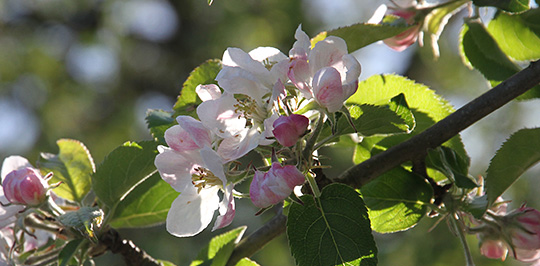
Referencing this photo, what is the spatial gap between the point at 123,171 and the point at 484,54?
59cm

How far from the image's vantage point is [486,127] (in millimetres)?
4574

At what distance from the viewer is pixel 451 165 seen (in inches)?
30.5

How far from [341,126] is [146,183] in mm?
388

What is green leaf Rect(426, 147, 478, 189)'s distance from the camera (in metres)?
0.75

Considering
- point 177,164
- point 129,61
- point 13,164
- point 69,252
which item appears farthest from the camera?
point 129,61

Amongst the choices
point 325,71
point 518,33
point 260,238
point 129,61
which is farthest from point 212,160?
point 129,61

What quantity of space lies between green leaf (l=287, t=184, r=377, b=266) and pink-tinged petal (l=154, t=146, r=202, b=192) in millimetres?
124

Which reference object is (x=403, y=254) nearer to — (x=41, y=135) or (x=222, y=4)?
(x=222, y=4)

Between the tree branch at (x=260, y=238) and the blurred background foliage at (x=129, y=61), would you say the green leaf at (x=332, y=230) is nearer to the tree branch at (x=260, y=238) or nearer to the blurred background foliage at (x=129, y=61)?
the tree branch at (x=260, y=238)

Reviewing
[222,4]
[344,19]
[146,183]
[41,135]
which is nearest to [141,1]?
[222,4]

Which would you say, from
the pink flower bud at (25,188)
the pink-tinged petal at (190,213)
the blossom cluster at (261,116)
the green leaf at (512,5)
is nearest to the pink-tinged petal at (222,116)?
the blossom cluster at (261,116)

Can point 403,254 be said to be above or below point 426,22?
below

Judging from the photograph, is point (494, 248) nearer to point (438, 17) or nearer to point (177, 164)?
point (438, 17)

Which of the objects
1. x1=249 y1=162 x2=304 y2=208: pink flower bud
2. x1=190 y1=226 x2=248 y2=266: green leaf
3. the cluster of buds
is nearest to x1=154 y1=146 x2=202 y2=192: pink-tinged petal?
x1=249 y1=162 x2=304 y2=208: pink flower bud
